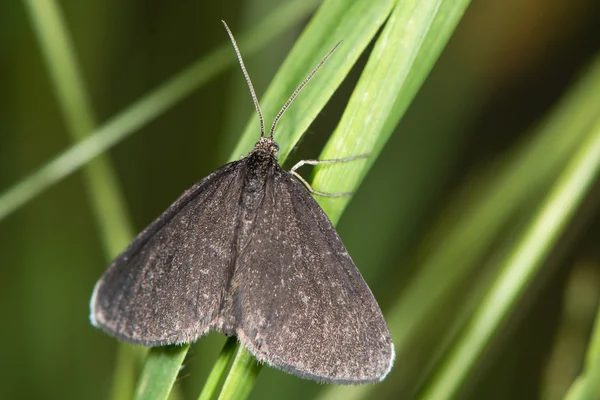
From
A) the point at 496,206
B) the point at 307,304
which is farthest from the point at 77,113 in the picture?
the point at 496,206

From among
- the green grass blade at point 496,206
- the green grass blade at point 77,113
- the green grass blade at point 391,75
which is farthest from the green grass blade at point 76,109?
the green grass blade at point 496,206

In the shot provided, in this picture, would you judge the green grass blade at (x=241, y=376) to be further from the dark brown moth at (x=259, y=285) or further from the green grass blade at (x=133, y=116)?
the green grass blade at (x=133, y=116)

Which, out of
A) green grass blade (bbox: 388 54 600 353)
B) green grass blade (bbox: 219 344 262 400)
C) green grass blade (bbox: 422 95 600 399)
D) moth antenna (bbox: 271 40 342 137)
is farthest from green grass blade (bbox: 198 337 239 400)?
green grass blade (bbox: 388 54 600 353)

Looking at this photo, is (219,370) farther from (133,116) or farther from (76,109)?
(76,109)

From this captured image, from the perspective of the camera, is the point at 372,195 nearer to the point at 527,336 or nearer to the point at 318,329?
the point at 527,336

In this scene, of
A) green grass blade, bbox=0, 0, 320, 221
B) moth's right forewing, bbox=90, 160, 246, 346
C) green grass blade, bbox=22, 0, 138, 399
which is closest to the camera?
moth's right forewing, bbox=90, 160, 246, 346

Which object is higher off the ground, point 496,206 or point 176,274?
point 496,206

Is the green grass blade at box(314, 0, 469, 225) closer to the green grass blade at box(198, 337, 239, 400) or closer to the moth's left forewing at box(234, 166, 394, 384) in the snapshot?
the moth's left forewing at box(234, 166, 394, 384)
